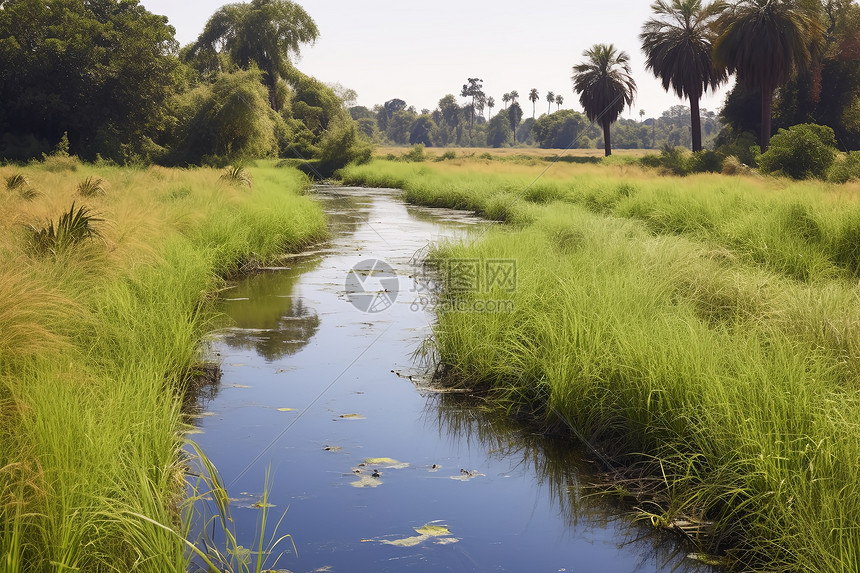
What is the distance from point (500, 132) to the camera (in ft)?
339

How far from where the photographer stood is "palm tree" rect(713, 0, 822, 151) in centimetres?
2416

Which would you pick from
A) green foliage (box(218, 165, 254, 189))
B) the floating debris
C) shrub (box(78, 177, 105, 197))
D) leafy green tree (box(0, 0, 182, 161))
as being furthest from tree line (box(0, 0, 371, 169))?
the floating debris

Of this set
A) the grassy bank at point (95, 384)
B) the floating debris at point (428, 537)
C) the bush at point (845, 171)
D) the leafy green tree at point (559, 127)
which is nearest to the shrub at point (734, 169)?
the bush at point (845, 171)

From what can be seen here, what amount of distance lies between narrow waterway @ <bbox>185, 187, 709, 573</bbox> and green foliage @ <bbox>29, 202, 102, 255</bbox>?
5.48 feet

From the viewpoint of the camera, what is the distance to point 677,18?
108ft

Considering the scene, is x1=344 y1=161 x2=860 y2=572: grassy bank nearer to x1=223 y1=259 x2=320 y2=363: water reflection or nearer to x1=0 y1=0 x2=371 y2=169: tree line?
x1=223 y1=259 x2=320 y2=363: water reflection

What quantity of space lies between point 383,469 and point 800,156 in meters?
16.8

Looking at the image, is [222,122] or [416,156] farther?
[416,156]

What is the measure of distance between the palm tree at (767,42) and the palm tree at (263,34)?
86.1 feet

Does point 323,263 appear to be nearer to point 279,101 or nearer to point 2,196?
point 2,196

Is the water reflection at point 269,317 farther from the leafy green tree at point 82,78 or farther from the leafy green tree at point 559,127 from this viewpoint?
the leafy green tree at point 559,127

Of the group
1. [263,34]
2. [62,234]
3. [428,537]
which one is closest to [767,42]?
[62,234]

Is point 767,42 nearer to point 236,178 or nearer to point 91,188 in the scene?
point 236,178

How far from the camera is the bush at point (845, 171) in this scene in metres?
15.8
